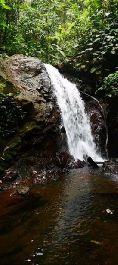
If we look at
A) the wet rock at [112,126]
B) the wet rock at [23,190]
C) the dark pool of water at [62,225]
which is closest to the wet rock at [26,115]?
the wet rock at [23,190]

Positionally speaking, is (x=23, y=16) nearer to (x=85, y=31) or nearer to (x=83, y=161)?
(x=85, y=31)

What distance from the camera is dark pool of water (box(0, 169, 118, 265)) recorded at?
5012 mm

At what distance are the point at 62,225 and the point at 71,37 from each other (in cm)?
1368

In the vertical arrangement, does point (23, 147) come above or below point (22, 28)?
below

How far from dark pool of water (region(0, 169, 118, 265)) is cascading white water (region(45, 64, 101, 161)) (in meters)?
3.57

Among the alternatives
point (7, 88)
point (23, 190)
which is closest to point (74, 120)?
point (7, 88)

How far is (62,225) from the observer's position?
629cm

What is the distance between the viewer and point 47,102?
37.7 feet

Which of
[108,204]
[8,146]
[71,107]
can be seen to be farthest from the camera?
[71,107]

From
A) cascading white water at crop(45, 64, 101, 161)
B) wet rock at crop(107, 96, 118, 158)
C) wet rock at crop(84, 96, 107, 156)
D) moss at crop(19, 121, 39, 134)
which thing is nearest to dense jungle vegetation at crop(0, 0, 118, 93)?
wet rock at crop(107, 96, 118, 158)

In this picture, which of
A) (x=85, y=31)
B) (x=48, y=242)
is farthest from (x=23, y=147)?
(x=85, y=31)

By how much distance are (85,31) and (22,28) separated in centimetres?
302

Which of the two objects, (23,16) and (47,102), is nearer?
(47,102)

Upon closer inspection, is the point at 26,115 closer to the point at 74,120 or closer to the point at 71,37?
the point at 74,120
